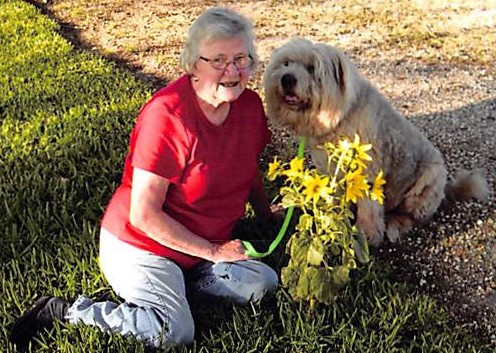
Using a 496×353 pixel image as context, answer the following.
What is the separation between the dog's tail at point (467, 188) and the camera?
4.35m

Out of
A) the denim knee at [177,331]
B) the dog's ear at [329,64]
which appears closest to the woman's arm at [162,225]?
the denim knee at [177,331]

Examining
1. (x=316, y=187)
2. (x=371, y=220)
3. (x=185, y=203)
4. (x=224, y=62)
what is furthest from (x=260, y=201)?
(x=316, y=187)

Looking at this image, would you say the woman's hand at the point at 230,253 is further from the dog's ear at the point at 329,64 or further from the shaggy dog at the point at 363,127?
the dog's ear at the point at 329,64

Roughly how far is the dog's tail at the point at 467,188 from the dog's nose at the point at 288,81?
150 centimetres

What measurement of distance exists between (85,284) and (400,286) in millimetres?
1672

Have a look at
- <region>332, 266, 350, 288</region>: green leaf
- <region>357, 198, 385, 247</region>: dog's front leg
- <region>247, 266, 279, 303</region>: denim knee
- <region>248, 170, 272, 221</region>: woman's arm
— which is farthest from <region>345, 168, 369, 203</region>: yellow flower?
<region>357, 198, 385, 247</region>: dog's front leg

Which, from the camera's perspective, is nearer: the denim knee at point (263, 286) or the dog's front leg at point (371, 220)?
the denim knee at point (263, 286)

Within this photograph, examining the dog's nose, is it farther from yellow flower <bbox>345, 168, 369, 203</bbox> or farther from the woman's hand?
yellow flower <bbox>345, 168, 369, 203</bbox>

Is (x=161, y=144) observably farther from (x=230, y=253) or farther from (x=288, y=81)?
(x=288, y=81)

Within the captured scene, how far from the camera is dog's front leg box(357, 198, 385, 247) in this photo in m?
3.96

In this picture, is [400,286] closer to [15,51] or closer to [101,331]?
[101,331]

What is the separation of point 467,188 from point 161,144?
232cm

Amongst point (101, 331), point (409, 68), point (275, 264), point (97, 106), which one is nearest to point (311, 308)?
point (275, 264)

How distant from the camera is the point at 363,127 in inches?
149
